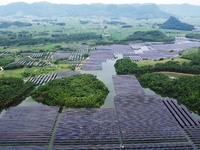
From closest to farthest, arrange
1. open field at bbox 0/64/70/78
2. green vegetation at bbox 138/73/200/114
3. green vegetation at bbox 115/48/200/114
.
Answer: green vegetation at bbox 138/73/200/114, green vegetation at bbox 115/48/200/114, open field at bbox 0/64/70/78

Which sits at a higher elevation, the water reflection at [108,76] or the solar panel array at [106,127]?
the solar panel array at [106,127]

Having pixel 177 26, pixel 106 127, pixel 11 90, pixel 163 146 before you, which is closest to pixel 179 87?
pixel 106 127

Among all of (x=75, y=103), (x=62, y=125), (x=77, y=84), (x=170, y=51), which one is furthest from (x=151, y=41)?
(x=62, y=125)

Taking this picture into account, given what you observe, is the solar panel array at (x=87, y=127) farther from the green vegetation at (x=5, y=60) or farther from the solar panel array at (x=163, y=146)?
the green vegetation at (x=5, y=60)

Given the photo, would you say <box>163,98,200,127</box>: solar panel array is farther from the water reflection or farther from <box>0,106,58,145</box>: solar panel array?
<box>0,106,58,145</box>: solar panel array

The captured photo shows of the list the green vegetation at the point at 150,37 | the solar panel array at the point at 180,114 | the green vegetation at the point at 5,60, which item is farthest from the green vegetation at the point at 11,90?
the green vegetation at the point at 150,37

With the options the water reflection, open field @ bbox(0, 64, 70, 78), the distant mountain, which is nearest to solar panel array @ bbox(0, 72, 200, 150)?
the water reflection

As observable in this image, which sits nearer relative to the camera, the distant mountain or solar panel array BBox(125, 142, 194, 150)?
solar panel array BBox(125, 142, 194, 150)
